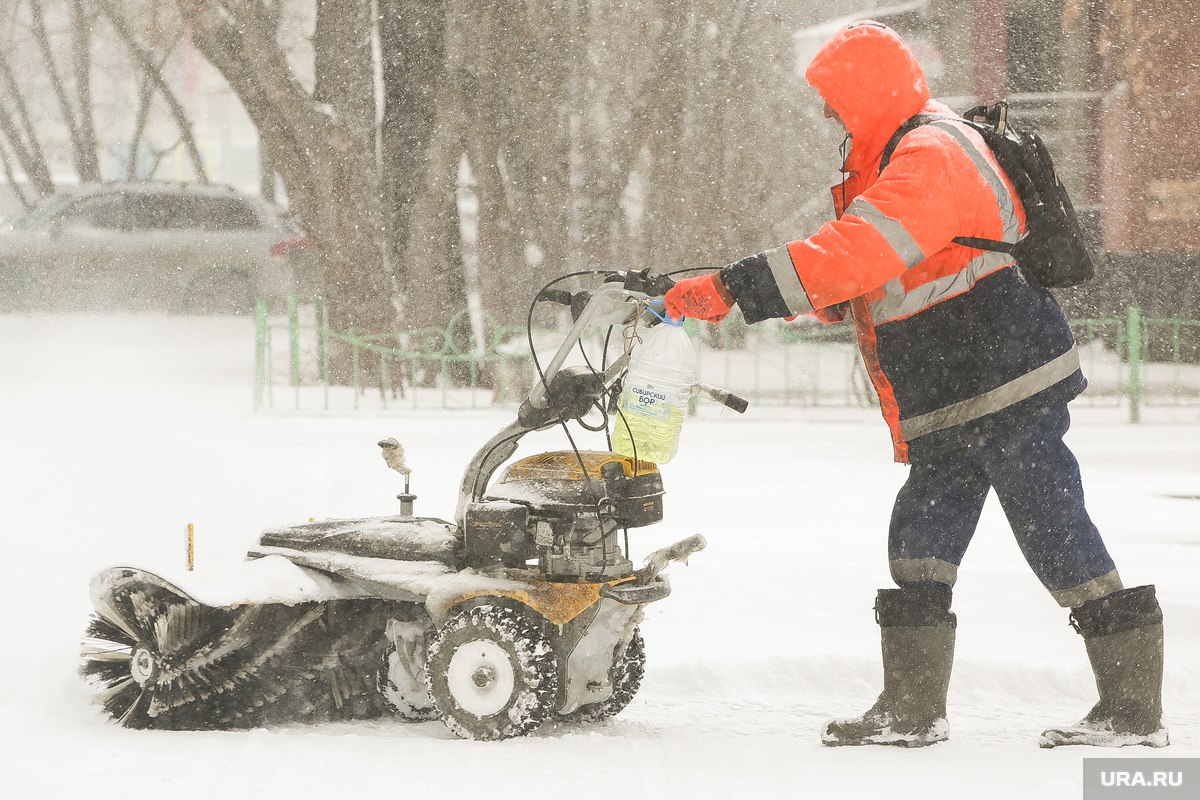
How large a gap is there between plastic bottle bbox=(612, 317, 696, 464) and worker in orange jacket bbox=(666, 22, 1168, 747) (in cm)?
22

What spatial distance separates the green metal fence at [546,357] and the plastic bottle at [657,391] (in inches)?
355

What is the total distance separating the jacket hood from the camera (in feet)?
11.1

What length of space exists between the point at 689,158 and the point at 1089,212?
Answer: 17.5ft

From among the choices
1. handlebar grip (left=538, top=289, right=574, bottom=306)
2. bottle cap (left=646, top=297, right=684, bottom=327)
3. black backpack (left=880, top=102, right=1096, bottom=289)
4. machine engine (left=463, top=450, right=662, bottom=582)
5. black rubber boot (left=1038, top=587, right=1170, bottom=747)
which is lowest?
black rubber boot (left=1038, top=587, right=1170, bottom=747)

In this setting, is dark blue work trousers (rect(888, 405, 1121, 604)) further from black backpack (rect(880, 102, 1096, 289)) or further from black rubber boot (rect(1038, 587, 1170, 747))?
black backpack (rect(880, 102, 1096, 289))

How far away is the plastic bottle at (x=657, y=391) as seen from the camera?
3.64 metres

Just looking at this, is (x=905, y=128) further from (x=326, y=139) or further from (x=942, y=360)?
(x=326, y=139)

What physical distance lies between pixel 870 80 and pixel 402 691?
6.29 ft

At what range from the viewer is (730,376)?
51.4 feet

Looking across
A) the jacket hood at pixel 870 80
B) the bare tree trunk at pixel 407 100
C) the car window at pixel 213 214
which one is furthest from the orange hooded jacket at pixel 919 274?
the car window at pixel 213 214

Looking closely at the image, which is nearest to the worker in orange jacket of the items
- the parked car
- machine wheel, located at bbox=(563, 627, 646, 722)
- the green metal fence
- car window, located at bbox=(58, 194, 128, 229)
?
machine wheel, located at bbox=(563, 627, 646, 722)

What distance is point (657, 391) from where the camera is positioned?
3680 millimetres

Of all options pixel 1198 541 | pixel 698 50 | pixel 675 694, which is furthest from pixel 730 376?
pixel 675 694

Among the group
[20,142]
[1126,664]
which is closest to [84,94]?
[20,142]
